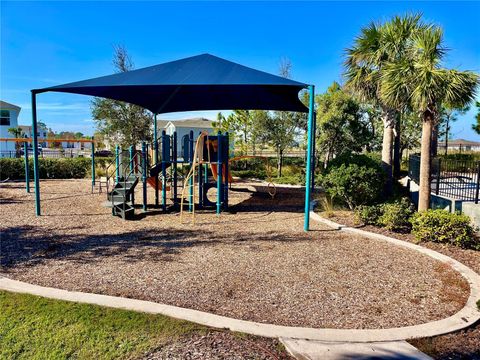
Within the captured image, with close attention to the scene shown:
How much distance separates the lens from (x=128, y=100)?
1171 centimetres

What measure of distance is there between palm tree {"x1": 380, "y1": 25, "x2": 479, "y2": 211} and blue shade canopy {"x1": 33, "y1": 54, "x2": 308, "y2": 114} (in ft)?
6.54

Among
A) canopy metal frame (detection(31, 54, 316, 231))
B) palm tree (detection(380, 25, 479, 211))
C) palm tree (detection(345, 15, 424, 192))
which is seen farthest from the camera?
palm tree (detection(345, 15, 424, 192))

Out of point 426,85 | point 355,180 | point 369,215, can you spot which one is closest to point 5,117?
point 355,180

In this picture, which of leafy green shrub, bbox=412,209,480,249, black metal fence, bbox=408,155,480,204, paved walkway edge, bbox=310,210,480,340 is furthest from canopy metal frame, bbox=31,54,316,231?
black metal fence, bbox=408,155,480,204

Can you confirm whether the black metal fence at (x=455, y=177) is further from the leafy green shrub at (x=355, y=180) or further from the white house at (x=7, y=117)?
the white house at (x=7, y=117)

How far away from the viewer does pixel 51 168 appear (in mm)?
16781

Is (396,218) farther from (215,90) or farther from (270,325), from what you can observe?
(215,90)

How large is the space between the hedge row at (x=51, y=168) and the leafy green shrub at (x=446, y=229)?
1551 cm

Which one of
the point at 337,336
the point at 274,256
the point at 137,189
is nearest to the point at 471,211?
the point at 274,256

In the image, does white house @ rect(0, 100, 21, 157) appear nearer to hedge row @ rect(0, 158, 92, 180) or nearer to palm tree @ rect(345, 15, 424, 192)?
hedge row @ rect(0, 158, 92, 180)

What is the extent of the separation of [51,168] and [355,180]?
14.4 meters

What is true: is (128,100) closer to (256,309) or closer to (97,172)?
(97,172)

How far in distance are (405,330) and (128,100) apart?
1064 cm

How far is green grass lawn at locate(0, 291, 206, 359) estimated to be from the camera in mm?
2984
